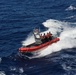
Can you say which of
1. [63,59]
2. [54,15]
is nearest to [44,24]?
[54,15]

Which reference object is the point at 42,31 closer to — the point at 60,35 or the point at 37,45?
the point at 60,35

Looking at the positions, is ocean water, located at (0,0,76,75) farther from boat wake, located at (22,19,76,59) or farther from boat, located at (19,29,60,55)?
boat, located at (19,29,60,55)

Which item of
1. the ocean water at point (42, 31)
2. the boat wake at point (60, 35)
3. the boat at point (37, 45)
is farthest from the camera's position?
the boat wake at point (60, 35)

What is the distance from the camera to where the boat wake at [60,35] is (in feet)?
312

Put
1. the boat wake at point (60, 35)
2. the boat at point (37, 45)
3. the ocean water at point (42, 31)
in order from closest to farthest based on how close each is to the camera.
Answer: the ocean water at point (42, 31)
the boat at point (37, 45)
the boat wake at point (60, 35)

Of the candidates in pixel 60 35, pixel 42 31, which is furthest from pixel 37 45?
pixel 42 31

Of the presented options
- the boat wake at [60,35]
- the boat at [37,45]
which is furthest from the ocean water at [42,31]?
the boat at [37,45]

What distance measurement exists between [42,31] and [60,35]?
7.49m

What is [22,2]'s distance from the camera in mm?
137000

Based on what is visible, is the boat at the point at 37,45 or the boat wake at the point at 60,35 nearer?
the boat at the point at 37,45

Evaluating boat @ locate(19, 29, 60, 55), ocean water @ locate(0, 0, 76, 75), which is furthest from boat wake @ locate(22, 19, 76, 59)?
boat @ locate(19, 29, 60, 55)

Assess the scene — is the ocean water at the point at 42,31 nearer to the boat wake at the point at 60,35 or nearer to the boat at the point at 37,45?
the boat wake at the point at 60,35

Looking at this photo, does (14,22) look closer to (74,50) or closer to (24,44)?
(24,44)

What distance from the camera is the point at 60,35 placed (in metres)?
102
